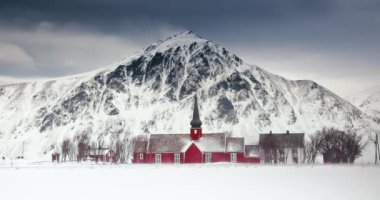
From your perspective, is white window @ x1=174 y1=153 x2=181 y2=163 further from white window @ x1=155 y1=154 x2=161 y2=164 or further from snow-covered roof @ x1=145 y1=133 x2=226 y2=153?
white window @ x1=155 y1=154 x2=161 y2=164

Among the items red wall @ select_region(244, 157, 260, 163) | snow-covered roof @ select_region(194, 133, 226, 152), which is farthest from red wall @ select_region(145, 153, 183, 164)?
red wall @ select_region(244, 157, 260, 163)

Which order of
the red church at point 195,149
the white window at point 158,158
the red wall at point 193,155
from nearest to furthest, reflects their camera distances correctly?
the red wall at point 193,155, the red church at point 195,149, the white window at point 158,158

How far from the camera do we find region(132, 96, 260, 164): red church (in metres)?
129

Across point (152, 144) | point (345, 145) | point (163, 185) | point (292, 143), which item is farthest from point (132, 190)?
point (292, 143)

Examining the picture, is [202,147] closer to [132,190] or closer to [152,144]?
[152,144]

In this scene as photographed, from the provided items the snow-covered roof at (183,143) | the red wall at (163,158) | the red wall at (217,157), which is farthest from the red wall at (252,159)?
the red wall at (163,158)

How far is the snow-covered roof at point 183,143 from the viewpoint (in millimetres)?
129750

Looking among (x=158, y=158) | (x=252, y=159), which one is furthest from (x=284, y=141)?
(x=158, y=158)

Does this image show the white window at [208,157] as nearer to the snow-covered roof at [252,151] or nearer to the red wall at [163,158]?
the red wall at [163,158]

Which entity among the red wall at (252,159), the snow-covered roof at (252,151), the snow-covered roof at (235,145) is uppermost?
the snow-covered roof at (235,145)

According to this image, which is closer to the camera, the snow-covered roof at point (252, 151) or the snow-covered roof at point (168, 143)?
the snow-covered roof at point (168, 143)

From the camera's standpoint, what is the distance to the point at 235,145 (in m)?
132

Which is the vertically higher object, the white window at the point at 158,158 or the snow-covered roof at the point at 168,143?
the snow-covered roof at the point at 168,143

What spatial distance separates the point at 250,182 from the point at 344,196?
13949 mm
